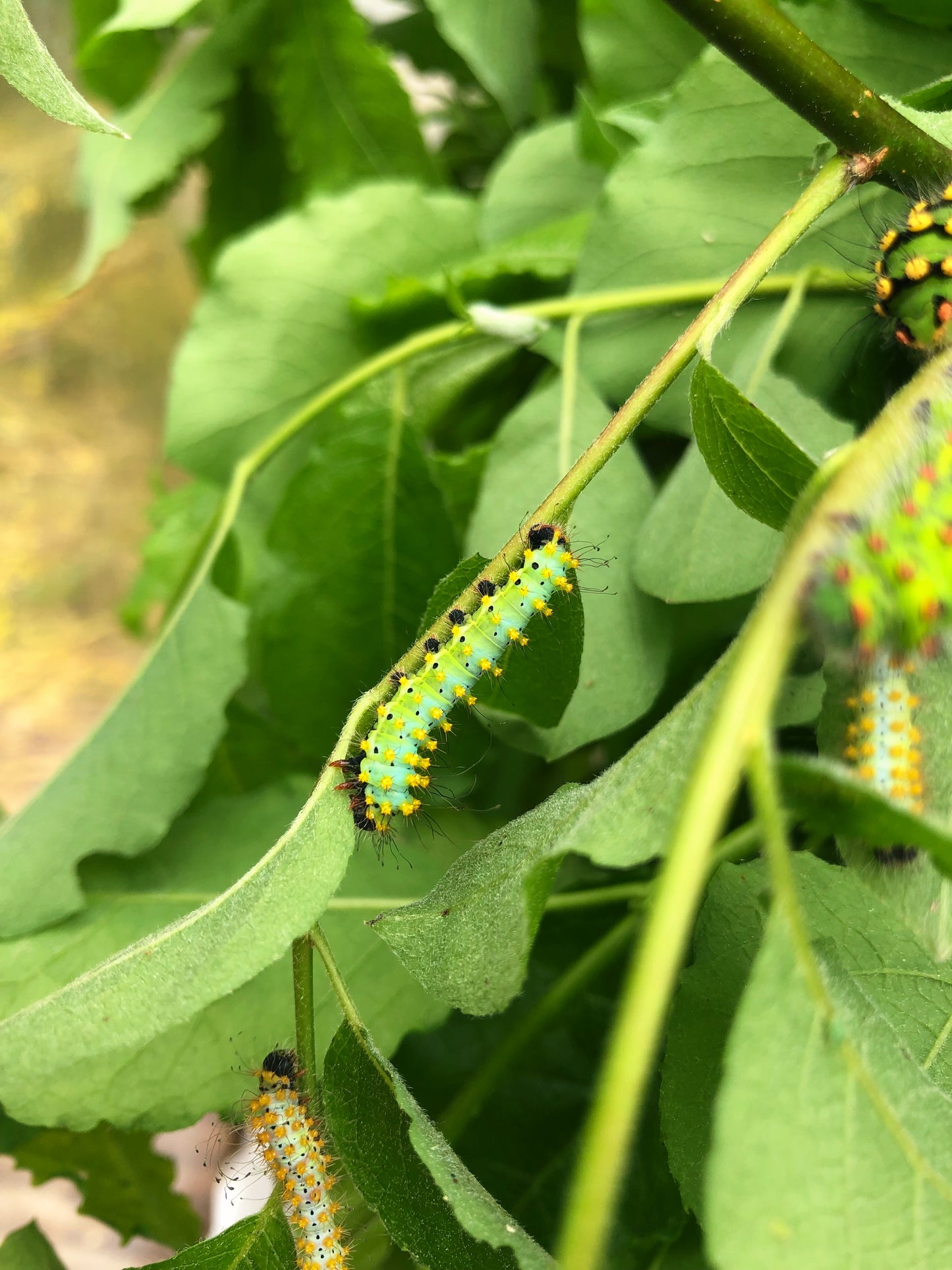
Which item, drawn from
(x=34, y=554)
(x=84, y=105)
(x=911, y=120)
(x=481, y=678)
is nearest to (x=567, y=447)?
(x=481, y=678)

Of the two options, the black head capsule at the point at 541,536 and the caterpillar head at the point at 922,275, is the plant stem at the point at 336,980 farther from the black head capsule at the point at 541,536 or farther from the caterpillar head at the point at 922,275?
the caterpillar head at the point at 922,275

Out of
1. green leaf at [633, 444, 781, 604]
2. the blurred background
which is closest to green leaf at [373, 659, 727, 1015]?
green leaf at [633, 444, 781, 604]

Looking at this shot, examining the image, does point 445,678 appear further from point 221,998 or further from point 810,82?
point 810,82

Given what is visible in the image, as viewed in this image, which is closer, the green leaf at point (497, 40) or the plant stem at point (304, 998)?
the plant stem at point (304, 998)

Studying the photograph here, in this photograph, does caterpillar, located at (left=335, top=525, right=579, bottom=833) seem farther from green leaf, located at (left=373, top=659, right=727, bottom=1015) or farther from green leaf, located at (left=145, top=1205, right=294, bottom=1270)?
green leaf, located at (left=145, top=1205, right=294, bottom=1270)

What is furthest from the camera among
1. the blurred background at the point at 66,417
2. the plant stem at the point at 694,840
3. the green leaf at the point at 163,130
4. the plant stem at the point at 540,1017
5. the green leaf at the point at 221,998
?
the blurred background at the point at 66,417

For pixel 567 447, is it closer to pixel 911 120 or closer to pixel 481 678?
pixel 481 678

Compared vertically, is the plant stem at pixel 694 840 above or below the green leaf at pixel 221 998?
above

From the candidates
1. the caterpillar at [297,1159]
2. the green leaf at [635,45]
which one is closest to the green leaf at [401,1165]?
the caterpillar at [297,1159]
